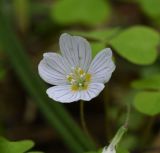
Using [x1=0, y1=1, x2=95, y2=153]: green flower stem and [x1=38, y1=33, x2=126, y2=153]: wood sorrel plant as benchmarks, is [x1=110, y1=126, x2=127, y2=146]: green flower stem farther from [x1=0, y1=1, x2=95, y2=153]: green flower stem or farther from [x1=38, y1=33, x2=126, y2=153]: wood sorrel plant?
[x1=0, y1=1, x2=95, y2=153]: green flower stem

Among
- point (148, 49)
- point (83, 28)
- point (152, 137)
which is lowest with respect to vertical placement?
point (152, 137)

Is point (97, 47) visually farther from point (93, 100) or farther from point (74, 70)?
point (93, 100)

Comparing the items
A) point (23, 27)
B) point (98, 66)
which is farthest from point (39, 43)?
point (98, 66)

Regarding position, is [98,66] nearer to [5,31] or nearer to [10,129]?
[5,31]

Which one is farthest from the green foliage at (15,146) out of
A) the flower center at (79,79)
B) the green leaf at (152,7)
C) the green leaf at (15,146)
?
the green leaf at (152,7)

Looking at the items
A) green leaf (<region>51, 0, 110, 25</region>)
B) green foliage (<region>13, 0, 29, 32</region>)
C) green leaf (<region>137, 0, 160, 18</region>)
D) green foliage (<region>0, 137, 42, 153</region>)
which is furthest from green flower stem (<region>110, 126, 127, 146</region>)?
green foliage (<region>13, 0, 29, 32</region>)

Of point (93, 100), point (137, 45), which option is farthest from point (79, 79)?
point (93, 100)
